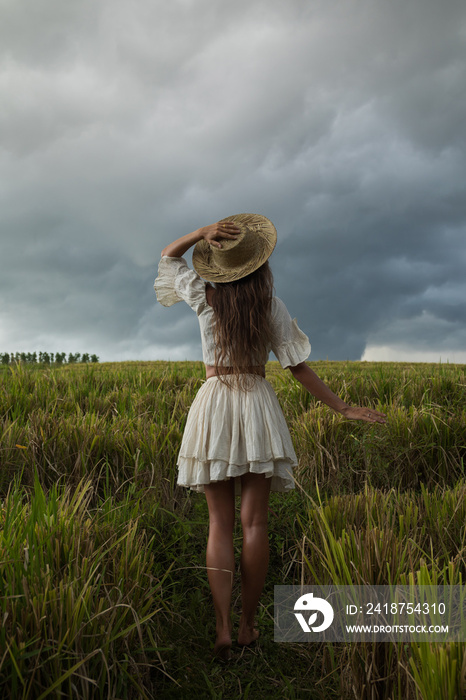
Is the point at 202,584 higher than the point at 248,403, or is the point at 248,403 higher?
the point at 248,403

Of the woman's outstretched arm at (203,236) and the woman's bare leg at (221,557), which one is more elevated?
the woman's outstretched arm at (203,236)

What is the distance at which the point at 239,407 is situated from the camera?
293 cm

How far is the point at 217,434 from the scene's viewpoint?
287 cm

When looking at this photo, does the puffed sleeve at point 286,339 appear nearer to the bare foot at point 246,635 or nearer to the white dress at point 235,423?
the white dress at point 235,423

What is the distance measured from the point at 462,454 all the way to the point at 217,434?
3458 millimetres

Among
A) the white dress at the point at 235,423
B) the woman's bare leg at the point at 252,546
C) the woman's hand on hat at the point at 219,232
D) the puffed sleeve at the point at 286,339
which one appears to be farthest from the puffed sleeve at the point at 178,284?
the woman's bare leg at the point at 252,546

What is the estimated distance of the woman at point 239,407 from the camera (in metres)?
2.88

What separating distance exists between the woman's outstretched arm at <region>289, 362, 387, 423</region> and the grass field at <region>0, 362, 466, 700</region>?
563mm

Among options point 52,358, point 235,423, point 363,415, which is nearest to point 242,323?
point 235,423

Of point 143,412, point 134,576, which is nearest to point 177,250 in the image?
point 134,576

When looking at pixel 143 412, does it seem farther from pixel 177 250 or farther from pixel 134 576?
pixel 134 576

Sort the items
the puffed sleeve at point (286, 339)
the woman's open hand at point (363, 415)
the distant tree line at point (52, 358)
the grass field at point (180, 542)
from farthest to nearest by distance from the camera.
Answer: the distant tree line at point (52, 358) → the woman's open hand at point (363, 415) → the puffed sleeve at point (286, 339) → the grass field at point (180, 542)

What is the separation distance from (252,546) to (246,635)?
56 centimetres

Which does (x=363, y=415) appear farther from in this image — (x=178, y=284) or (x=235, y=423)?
(x=178, y=284)
